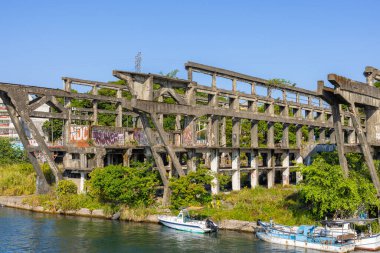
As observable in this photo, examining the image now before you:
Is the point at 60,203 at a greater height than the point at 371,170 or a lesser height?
lesser

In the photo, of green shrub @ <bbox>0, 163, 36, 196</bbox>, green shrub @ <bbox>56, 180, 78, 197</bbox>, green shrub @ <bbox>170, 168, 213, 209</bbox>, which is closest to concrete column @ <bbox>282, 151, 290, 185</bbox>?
green shrub @ <bbox>170, 168, 213, 209</bbox>

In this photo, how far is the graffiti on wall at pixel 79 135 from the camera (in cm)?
4734

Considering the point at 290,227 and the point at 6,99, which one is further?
the point at 6,99

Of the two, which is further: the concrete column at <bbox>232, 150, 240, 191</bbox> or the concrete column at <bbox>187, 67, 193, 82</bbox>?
the concrete column at <bbox>232, 150, 240, 191</bbox>

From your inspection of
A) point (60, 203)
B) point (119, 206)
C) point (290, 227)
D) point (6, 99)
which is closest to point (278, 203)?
point (290, 227)

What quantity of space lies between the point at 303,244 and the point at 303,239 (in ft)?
0.96

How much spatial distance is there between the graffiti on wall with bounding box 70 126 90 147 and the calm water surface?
509 inches

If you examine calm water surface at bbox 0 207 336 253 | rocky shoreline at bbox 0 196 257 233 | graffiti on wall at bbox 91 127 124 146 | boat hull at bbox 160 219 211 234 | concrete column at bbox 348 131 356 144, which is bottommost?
calm water surface at bbox 0 207 336 253

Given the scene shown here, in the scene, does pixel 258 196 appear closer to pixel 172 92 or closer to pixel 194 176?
pixel 194 176

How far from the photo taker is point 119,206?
36688 mm

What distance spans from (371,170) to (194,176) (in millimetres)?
13254

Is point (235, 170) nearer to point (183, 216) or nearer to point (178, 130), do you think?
point (178, 130)

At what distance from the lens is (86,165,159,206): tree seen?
35.7 m

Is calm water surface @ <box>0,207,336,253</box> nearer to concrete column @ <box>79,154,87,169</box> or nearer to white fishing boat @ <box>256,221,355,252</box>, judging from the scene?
white fishing boat @ <box>256,221,355,252</box>
